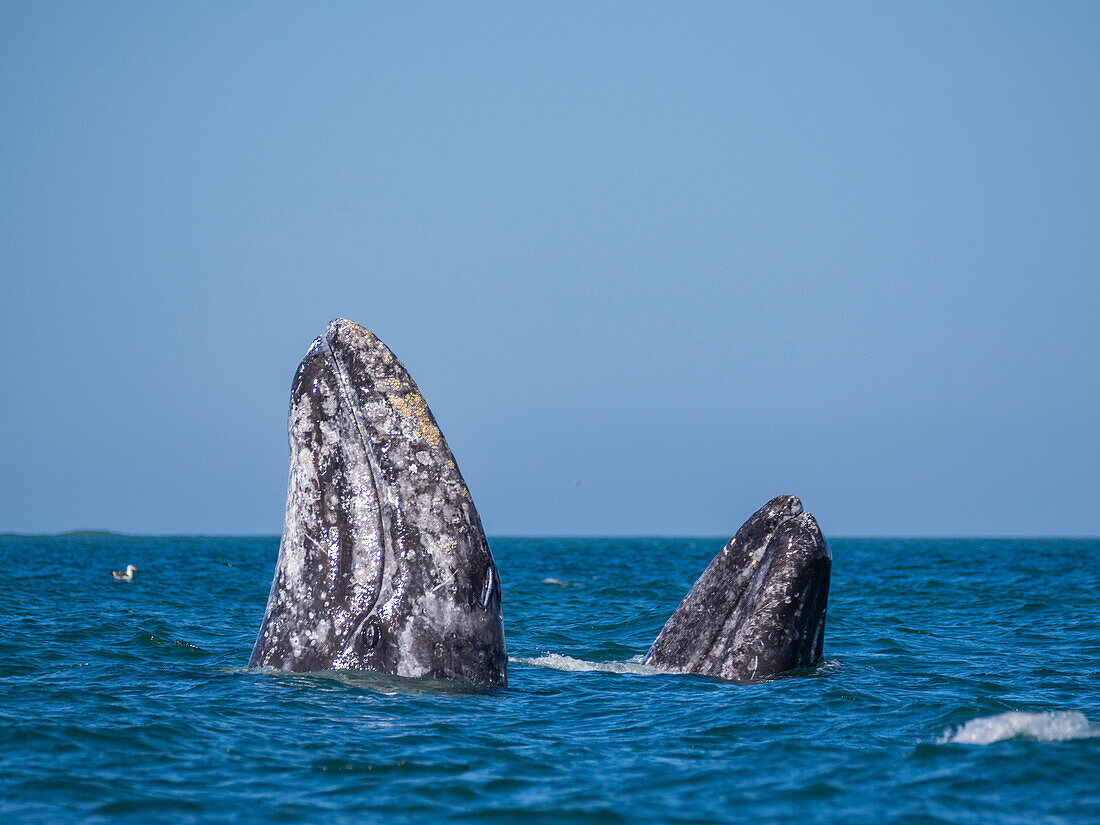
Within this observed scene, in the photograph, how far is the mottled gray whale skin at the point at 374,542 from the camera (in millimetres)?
6383

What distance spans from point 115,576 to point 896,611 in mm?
15469

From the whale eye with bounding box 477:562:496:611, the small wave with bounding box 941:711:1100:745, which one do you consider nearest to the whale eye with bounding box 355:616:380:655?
the whale eye with bounding box 477:562:496:611

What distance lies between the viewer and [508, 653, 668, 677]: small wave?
8822mm

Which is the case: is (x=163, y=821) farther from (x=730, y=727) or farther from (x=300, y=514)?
(x=730, y=727)

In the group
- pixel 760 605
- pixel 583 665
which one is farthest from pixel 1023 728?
pixel 583 665

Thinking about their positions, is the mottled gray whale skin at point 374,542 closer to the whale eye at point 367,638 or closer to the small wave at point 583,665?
the whale eye at point 367,638

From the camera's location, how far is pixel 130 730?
238 inches

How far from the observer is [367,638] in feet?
20.9

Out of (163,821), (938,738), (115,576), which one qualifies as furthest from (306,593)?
(115,576)

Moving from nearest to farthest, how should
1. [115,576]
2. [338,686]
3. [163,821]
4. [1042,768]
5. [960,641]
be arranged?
[163,821], [1042,768], [338,686], [960,641], [115,576]

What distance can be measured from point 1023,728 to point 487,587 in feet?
9.92

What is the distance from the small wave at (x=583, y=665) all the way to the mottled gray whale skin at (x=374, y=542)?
2.20m

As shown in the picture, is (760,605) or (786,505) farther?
(786,505)

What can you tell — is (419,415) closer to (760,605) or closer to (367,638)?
(367,638)
